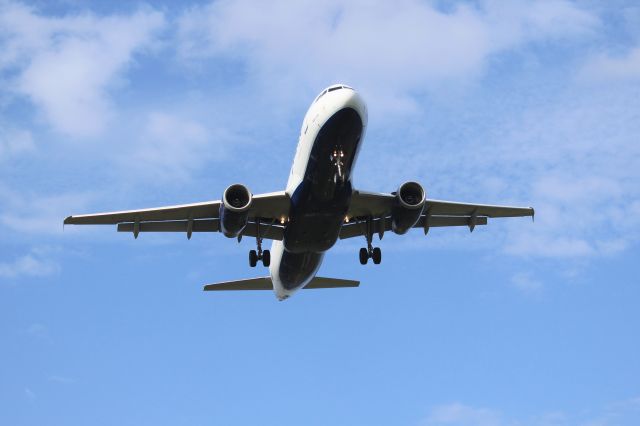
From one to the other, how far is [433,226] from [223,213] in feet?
35.0

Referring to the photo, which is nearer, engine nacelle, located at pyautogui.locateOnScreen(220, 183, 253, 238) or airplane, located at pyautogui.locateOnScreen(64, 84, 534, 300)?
airplane, located at pyautogui.locateOnScreen(64, 84, 534, 300)

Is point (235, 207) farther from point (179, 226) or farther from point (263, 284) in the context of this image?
point (263, 284)

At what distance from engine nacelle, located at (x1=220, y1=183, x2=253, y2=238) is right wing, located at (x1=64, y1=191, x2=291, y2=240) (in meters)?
0.68

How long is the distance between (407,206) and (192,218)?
8.03 m

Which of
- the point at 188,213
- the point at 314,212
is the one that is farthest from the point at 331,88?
the point at 188,213

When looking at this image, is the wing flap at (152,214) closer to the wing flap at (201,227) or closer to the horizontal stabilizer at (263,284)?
the wing flap at (201,227)

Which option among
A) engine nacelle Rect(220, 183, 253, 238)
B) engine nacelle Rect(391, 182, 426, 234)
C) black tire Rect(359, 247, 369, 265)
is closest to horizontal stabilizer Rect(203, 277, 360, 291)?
black tire Rect(359, 247, 369, 265)

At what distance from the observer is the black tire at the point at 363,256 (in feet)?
132

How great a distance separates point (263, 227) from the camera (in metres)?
39.5

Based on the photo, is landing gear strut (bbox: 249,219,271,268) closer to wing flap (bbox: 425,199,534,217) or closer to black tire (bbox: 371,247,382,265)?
black tire (bbox: 371,247,382,265)

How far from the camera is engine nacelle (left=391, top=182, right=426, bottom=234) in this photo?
3688cm

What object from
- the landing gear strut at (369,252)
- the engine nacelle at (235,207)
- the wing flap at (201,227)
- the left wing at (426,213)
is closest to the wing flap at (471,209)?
the left wing at (426,213)

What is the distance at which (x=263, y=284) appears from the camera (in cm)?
4409

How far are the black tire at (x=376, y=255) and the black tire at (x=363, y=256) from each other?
31 cm
